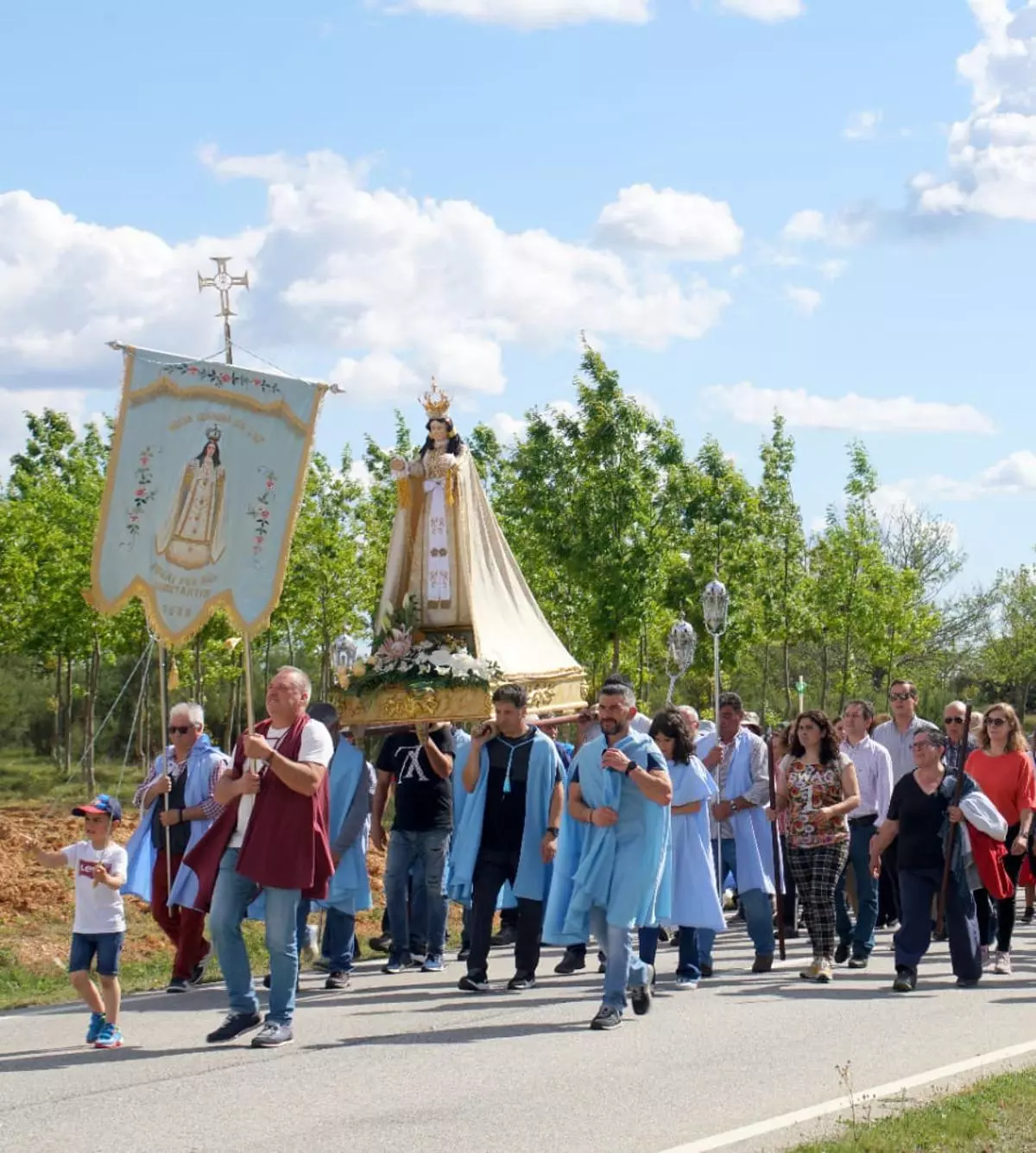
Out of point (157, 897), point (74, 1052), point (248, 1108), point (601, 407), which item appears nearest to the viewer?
point (248, 1108)

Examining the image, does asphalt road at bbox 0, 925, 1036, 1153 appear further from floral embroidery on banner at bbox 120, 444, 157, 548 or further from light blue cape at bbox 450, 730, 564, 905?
floral embroidery on banner at bbox 120, 444, 157, 548

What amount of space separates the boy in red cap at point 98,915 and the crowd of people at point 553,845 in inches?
0.5

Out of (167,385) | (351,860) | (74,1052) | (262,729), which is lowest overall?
(74,1052)

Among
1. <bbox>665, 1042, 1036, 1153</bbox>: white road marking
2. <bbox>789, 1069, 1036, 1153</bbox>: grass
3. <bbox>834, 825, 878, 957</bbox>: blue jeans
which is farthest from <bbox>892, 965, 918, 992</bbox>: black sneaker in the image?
<bbox>789, 1069, 1036, 1153</bbox>: grass

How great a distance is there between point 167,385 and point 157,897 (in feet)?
11.6

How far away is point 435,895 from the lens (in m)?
13.1

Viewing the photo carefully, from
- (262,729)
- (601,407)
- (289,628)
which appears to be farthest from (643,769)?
(289,628)

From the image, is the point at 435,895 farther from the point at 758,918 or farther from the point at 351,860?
the point at 758,918

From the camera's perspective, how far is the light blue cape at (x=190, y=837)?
38.9 feet

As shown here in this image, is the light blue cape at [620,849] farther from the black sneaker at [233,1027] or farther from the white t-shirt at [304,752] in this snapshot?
the black sneaker at [233,1027]

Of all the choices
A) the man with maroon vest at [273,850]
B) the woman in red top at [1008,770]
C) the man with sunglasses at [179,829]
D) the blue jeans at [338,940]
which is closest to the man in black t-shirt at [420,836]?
the blue jeans at [338,940]

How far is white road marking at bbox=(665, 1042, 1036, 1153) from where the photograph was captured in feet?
23.4

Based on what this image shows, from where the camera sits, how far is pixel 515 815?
12.0 metres

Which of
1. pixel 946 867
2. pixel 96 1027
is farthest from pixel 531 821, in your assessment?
pixel 96 1027
